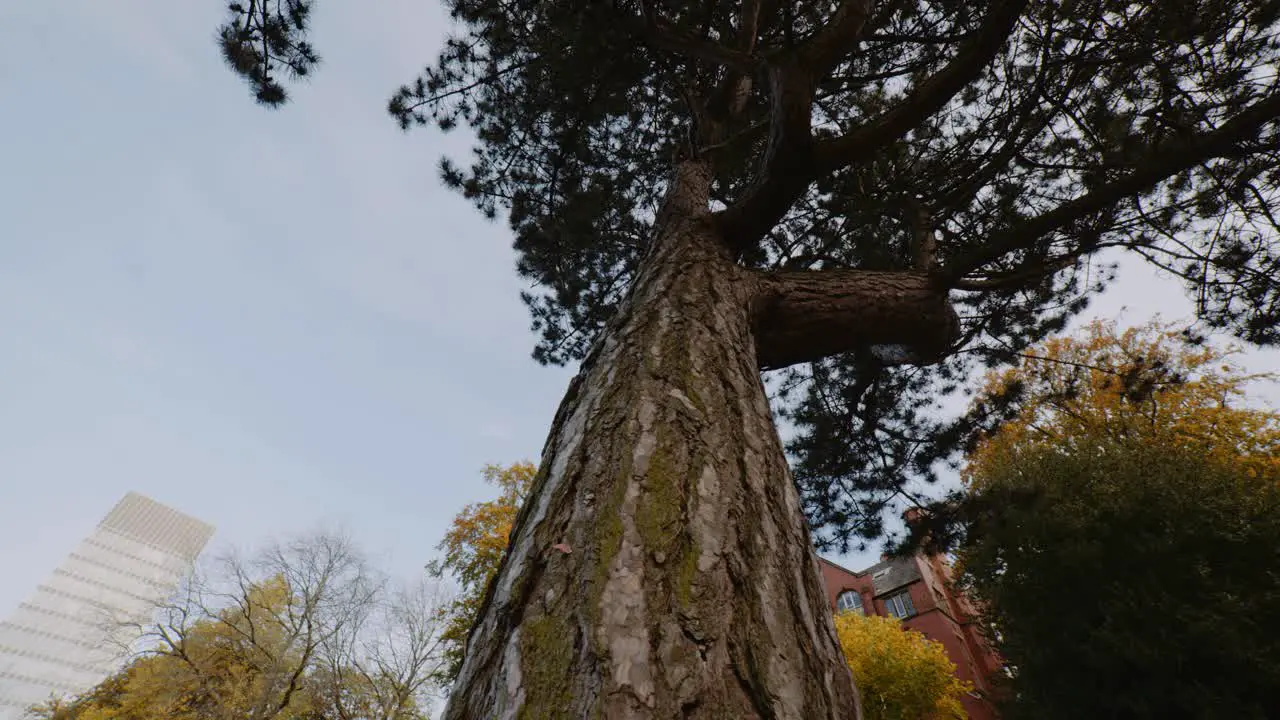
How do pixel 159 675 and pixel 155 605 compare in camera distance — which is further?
pixel 159 675

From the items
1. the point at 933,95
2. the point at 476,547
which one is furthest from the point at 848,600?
the point at 933,95

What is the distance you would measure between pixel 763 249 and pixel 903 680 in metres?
12.2

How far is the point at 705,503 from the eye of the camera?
3.00ft

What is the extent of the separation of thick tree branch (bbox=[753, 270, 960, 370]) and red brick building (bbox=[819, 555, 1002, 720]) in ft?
45.2

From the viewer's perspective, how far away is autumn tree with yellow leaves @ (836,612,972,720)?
11352 millimetres

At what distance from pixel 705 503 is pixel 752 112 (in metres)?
5.09

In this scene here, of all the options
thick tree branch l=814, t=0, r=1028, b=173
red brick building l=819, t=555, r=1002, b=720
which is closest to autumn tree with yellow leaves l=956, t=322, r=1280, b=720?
thick tree branch l=814, t=0, r=1028, b=173

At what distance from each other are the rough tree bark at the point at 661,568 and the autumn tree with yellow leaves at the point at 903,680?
13067 mm

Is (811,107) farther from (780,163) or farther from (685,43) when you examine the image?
(685,43)

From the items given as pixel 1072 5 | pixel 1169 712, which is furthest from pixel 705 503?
pixel 1169 712

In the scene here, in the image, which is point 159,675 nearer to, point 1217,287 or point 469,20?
point 469,20

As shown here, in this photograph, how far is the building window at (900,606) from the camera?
17302 mm

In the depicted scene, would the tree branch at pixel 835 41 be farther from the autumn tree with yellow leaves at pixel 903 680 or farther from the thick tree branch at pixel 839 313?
the autumn tree with yellow leaves at pixel 903 680

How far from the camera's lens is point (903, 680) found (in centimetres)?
1150
